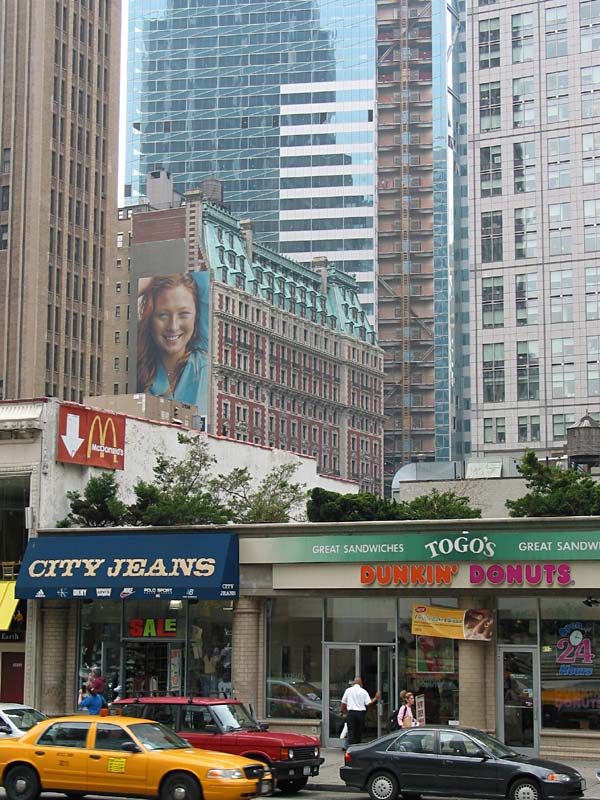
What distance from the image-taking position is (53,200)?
117375mm

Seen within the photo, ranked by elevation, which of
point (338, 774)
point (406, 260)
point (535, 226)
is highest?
point (406, 260)

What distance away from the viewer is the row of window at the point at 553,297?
101125 mm

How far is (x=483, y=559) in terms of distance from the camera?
2961 centimetres

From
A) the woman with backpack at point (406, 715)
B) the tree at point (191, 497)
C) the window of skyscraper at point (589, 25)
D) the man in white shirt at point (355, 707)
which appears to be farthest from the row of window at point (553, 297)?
the woman with backpack at point (406, 715)

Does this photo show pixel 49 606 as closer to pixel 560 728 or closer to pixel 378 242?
pixel 560 728

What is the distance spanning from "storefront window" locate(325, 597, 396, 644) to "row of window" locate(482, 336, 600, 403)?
71.1 metres

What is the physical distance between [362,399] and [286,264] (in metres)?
18.4

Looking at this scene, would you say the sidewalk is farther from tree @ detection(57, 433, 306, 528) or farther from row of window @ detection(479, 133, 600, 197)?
row of window @ detection(479, 133, 600, 197)

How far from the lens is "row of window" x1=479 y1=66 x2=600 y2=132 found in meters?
102

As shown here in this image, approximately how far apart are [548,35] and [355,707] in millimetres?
84844

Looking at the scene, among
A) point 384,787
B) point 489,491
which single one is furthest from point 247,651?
point 489,491

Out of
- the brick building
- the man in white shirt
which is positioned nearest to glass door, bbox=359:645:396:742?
the man in white shirt

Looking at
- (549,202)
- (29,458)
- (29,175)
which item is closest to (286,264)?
(29,175)

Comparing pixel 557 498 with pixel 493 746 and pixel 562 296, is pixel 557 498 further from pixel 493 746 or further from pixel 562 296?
Answer: pixel 562 296
